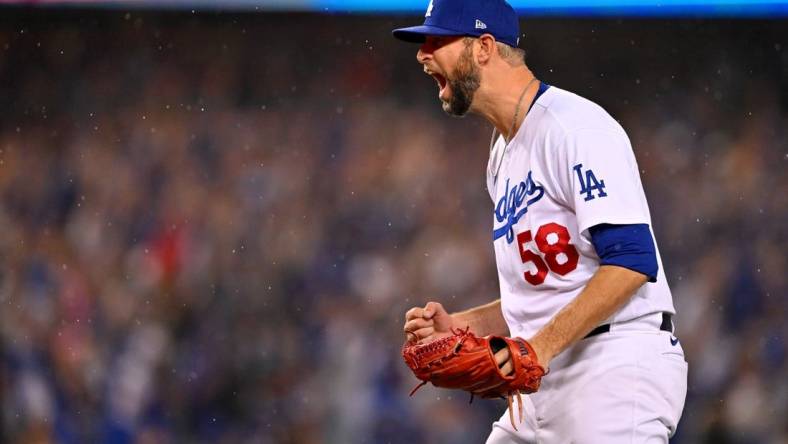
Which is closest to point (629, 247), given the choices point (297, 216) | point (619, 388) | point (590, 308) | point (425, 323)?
point (590, 308)

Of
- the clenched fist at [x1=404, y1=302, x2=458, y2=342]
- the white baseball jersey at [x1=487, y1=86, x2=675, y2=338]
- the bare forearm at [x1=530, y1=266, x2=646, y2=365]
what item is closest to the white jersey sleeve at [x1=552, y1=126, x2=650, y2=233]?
the white baseball jersey at [x1=487, y1=86, x2=675, y2=338]

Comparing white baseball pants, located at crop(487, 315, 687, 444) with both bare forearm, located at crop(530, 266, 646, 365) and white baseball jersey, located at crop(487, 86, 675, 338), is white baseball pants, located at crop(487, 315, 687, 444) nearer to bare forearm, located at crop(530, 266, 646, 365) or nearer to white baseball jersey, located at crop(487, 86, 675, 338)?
white baseball jersey, located at crop(487, 86, 675, 338)

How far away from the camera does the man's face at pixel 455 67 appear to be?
2391 mm

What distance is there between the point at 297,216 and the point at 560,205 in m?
3.32

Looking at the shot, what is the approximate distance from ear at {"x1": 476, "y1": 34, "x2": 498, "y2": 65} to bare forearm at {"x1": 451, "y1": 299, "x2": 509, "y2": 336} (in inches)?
25.4

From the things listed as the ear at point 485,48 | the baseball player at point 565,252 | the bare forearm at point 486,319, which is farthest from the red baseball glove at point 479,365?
the ear at point 485,48

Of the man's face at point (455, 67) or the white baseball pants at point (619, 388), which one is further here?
the man's face at point (455, 67)

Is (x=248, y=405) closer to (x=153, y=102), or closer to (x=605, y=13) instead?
(x=153, y=102)

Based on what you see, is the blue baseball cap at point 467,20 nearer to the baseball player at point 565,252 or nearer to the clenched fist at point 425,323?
the baseball player at point 565,252

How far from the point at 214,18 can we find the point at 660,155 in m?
2.50

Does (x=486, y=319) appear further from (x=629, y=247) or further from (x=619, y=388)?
(x=629, y=247)

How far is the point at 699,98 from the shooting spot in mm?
5039

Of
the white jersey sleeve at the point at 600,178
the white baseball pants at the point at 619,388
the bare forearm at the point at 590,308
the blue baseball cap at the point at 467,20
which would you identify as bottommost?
the white baseball pants at the point at 619,388

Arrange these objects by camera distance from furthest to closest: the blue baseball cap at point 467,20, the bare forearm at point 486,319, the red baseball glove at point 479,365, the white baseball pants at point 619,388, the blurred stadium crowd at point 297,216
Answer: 1. the blurred stadium crowd at point 297,216
2. the bare forearm at point 486,319
3. the blue baseball cap at point 467,20
4. the white baseball pants at point 619,388
5. the red baseball glove at point 479,365
